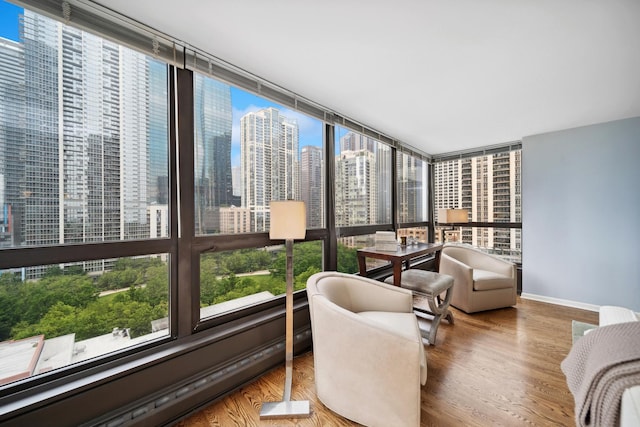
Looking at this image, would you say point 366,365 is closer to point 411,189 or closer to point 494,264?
point 494,264

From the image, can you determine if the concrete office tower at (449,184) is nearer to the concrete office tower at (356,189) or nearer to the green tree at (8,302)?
the concrete office tower at (356,189)

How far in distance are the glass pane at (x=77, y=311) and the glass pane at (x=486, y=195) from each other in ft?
13.2

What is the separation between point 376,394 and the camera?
1343 mm

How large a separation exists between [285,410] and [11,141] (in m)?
1.97

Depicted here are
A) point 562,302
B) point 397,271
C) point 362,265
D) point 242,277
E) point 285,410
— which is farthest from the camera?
point 562,302

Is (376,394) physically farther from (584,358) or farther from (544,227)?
(544,227)

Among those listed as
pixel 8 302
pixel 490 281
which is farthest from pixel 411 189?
pixel 8 302

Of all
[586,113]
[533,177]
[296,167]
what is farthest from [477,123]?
[296,167]

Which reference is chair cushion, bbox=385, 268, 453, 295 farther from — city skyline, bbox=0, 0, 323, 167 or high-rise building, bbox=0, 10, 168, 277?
high-rise building, bbox=0, 10, 168, 277

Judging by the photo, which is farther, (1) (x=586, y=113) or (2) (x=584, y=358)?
(1) (x=586, y=113)

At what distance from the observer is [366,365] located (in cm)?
136

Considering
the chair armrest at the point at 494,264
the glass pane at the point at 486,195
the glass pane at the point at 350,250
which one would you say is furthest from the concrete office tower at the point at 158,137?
the glass pane at the point at 486,195

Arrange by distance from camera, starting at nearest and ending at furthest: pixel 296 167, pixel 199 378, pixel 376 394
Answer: pixel 376 394, pixel 199 378, pixel 296 167

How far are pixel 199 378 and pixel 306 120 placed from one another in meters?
2.27
